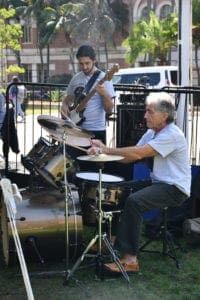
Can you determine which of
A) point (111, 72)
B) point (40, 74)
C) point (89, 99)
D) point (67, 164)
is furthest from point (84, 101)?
point (40, 74)

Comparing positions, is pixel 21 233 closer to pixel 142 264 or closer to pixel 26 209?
pixel 26 209

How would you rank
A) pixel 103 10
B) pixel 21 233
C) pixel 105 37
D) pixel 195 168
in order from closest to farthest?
1. pixel 21 233
2. pixel 195 168
3. pixel 103 10
4. pixel 105 37

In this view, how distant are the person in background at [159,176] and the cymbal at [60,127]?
321mm

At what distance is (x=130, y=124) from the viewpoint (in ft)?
21.1

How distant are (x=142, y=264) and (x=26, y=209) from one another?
115 cm

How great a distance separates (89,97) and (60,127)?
1111 mm

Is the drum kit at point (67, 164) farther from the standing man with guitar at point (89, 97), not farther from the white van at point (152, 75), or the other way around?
the white van at point (152, 75)

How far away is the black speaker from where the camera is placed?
6.37 metres

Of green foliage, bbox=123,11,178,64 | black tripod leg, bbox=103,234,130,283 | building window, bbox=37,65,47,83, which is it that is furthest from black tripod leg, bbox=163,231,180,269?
building window, bbox=37,65,47,83

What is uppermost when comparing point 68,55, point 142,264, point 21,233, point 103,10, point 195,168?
point 103,10

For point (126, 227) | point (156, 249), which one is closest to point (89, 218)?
point (126, 227)

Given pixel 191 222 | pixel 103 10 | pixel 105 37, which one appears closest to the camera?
pixel 191 222

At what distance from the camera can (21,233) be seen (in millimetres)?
4230

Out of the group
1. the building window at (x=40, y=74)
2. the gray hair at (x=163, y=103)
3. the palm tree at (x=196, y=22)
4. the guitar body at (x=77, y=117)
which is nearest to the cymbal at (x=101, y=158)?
the gray hair at (x=163, y=103)
